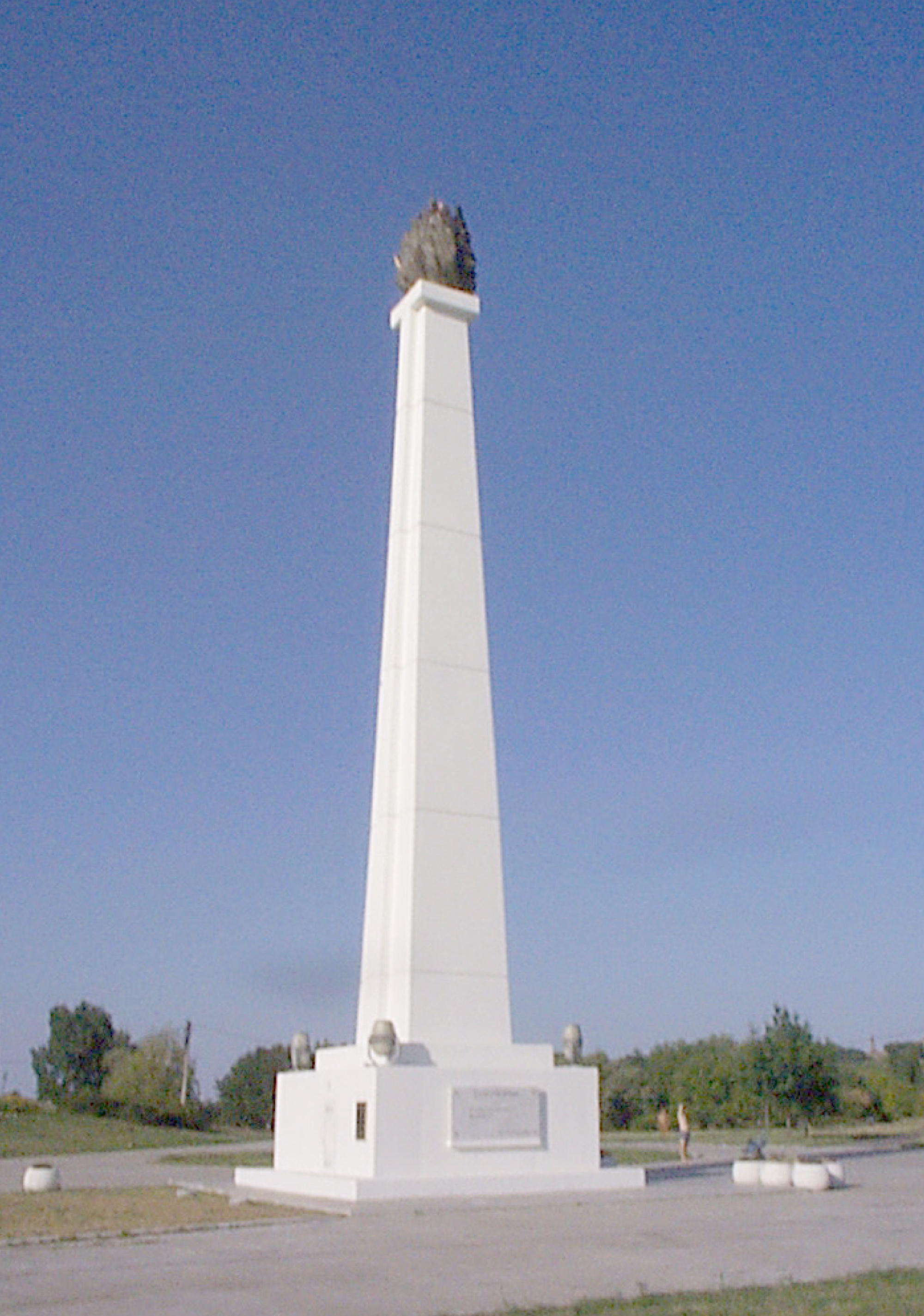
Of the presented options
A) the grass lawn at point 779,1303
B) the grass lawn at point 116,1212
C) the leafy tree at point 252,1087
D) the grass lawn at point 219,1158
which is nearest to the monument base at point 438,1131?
the grass lawn at point 116,1212

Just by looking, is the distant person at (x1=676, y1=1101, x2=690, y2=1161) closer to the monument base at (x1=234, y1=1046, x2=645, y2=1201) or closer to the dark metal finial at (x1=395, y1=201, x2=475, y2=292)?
the monument base at (x1=234, y1=1046, x2=645, y2=1201)

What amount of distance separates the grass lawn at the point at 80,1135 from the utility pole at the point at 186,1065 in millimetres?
12135

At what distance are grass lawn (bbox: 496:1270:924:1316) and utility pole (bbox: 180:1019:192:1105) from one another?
47.9 metres

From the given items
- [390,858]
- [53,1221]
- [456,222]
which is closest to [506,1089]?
[390,858]

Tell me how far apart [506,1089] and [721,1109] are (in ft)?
106

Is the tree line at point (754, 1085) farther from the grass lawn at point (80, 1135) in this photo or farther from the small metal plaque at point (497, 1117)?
the small metal plaque at point (497, 1117)

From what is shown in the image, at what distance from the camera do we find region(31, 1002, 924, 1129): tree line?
1570 inches

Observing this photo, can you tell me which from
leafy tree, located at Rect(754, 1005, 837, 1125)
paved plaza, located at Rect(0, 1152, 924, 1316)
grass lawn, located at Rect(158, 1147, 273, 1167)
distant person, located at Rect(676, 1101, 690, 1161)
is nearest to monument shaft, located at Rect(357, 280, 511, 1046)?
paved plaza, located at Rect(0, 1152, 924, 1316)

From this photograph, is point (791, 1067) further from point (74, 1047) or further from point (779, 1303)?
point (74, 1047)

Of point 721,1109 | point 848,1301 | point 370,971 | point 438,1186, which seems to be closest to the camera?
point 848,1301

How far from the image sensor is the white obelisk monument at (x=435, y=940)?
64.3 feet

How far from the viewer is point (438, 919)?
21203mm

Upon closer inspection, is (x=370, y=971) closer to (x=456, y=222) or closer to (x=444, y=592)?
(x=444, y=592)

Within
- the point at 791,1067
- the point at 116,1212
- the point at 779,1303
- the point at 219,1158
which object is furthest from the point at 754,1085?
the point at 779,1303
